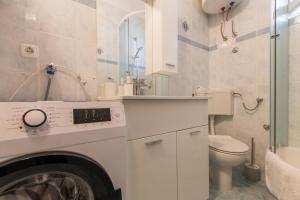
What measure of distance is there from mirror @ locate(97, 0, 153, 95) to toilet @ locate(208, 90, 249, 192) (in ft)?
2.59

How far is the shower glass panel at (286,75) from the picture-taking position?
1.42 m

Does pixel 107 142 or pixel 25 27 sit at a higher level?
pixel 25 27

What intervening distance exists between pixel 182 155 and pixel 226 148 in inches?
21.2

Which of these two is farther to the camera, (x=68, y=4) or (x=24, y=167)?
(x=68, y=4)

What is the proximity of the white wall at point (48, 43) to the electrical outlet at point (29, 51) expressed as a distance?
0.02 meters

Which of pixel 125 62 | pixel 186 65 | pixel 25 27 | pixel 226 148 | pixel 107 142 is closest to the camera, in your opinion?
pixel 107 142

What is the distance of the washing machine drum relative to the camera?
484 mm

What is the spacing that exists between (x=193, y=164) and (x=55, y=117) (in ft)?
3.19

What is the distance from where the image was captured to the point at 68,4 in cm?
104

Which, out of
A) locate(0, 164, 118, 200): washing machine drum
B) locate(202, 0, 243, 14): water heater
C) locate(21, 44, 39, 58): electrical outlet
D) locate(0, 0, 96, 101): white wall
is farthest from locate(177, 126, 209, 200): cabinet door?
locate(202, 0, 243, 14): water heater

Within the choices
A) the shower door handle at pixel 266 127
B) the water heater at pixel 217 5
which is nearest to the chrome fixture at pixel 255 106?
the shower door handle at pixel 266 127

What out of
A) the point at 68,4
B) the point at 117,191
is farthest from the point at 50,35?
the point at 117,191

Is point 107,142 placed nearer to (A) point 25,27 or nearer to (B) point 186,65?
(A) point 25,27

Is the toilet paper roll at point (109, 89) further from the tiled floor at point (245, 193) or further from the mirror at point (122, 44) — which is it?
the tiled floor at point (245, 193)
